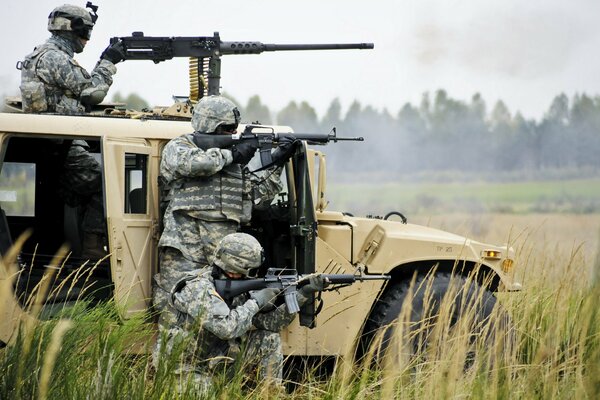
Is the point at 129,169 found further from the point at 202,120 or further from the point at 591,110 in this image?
the point at 591,110

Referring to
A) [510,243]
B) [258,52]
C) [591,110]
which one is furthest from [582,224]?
[510,243]

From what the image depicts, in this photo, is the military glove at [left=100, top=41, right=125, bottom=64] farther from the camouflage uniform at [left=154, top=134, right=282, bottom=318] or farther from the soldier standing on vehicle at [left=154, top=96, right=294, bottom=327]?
the camouflage uniform at [left=154, top=134, right=282, bottom=318]

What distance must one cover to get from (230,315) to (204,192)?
102cm

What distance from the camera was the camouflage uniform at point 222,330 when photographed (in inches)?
249

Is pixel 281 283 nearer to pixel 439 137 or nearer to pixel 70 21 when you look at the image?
pixel 70 21

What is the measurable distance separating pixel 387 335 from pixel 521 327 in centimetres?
86

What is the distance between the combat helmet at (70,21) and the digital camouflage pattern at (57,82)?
0.05 metres

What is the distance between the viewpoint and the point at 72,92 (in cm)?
776

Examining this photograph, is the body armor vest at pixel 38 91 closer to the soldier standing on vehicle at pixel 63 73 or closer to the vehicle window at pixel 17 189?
the soldier standing on vehicle at pixel 63 73

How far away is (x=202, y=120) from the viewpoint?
7223mm

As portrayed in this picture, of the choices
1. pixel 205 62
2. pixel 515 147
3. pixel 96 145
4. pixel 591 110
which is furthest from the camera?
pixel 515 147

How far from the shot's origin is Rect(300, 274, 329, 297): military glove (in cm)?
668

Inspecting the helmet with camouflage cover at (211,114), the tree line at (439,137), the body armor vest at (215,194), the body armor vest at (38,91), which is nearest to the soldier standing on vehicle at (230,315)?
the body armor vest at (215,194)

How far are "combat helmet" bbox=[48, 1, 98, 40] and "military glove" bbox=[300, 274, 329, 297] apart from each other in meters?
2.57
